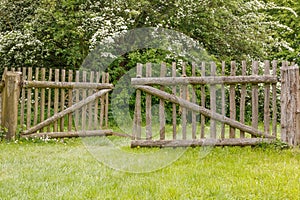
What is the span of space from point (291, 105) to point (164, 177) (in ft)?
9.53

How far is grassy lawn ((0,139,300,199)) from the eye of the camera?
3.82m

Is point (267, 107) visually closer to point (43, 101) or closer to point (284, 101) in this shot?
point (284, 101)

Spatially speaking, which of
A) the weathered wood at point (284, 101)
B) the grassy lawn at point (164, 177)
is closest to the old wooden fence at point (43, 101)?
the grassy lawn at point (164, 177)

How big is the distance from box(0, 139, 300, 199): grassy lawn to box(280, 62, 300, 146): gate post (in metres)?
0.31

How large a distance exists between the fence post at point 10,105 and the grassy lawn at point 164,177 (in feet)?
5.28

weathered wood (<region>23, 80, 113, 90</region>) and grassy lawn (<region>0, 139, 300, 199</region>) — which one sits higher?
weathered wood (<region>23, 80, 113, 90</region>)

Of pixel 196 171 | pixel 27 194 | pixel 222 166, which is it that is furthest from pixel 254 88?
pixel 27 194

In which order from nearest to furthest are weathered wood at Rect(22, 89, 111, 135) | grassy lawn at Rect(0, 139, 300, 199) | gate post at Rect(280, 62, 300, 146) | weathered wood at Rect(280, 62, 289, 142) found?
grassy lawn at Rect(0, 139, 300, 199)
gate post at Rect(280, 62, 300, 146)
weathered wood at Rect(280, 62, 289, 142)
weathered wood at Rect(22, 89, 111, 135)

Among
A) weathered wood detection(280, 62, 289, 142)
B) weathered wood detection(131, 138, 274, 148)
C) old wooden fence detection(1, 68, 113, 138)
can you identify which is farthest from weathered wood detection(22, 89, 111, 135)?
weathered wood detection(280, 62, 289, 142)

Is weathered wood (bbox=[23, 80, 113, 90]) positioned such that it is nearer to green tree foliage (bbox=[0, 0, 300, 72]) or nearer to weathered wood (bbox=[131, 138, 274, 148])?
green tree foliage (bbox=[0, 0, 300, 72])

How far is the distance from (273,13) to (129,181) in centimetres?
1634

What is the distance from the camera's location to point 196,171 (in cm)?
472

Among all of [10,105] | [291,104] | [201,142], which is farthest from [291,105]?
[10,105]

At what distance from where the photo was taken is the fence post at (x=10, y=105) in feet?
25.6
